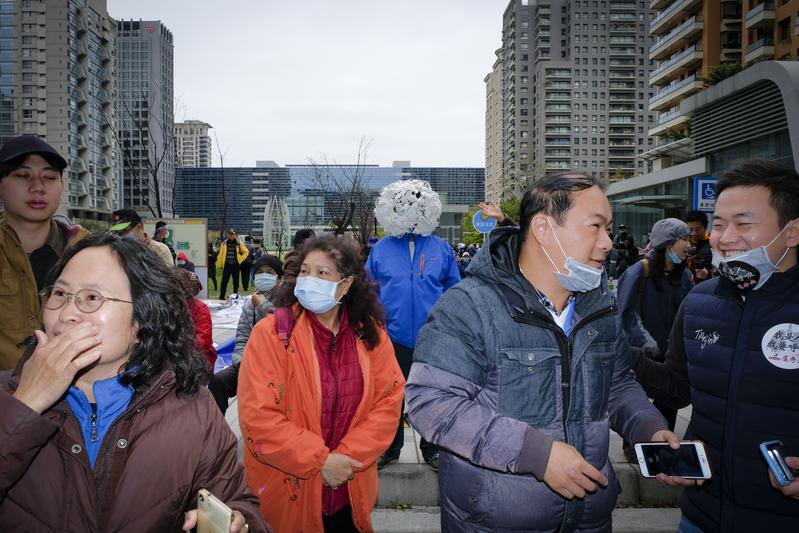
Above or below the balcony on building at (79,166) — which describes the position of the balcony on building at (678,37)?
above

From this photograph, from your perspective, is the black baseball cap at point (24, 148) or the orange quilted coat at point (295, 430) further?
the black baseball cap at point (24, 148)

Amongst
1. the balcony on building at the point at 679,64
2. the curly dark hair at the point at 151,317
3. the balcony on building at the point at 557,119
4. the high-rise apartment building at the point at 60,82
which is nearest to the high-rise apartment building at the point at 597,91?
the balcony on building at the point at 557,119

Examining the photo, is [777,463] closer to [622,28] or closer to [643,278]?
[643,278]

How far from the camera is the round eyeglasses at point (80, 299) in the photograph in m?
1.68

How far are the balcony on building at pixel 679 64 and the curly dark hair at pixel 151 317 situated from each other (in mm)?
53298

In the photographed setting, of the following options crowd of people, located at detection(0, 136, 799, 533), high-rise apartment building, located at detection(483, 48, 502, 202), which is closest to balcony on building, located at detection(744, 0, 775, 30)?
crowd of people, located at detection(0, 136, 799, 533)

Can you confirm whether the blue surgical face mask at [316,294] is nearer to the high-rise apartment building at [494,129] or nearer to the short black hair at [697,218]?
the short black hair at [697,218]

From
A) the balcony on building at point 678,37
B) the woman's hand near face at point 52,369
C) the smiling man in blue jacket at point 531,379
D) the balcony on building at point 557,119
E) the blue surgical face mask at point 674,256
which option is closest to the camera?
the woman's hand near face at point 52,369

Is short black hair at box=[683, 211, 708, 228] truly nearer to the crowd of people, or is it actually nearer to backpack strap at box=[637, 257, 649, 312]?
backpack strap at box=[637, 257, 649, 312]

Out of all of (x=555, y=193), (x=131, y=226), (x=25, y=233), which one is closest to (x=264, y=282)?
(x=131, y=226)

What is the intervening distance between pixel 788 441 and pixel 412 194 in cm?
337

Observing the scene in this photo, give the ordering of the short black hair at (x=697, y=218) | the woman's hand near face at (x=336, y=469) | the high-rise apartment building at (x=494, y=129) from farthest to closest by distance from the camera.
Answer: the high-rise apartment building at (x=494, y=129), the short black hair at (x=697, y=218), the woman's hand near face at (x=336, y=469)

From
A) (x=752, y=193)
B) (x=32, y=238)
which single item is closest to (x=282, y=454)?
(x=32, y=238)

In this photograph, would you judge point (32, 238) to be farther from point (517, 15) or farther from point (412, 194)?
point (517, 15)
